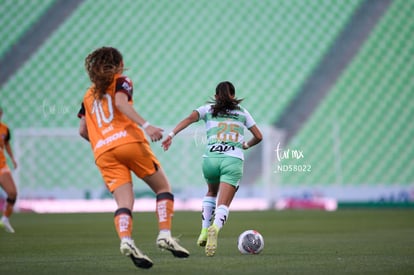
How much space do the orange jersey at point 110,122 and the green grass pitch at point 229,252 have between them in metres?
0.85

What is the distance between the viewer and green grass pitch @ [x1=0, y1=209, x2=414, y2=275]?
17.4 feet

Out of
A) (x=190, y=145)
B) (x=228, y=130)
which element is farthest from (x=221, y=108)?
(x=190, y=145)

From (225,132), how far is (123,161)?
5.89 ft

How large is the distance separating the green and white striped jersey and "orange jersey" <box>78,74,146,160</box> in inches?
62.6

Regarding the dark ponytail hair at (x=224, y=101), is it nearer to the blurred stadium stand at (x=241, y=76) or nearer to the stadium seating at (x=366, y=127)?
the blurred stadium stand at (x=241, y=76)

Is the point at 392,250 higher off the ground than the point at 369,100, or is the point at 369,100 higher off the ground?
the point at 369,100

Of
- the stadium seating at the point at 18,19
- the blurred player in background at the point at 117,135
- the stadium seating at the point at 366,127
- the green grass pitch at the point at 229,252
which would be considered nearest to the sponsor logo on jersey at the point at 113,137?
the blurred player in background at the point at 117,135

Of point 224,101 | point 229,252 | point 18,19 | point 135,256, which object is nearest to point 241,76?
point 18,19

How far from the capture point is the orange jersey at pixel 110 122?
5.34m

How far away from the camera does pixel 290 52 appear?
2283 cm

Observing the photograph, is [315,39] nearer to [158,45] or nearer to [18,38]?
[158,45]

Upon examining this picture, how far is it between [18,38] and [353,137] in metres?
9.83

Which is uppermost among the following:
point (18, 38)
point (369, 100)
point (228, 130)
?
point (18, 38)

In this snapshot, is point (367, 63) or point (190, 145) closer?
point (190, 145)
